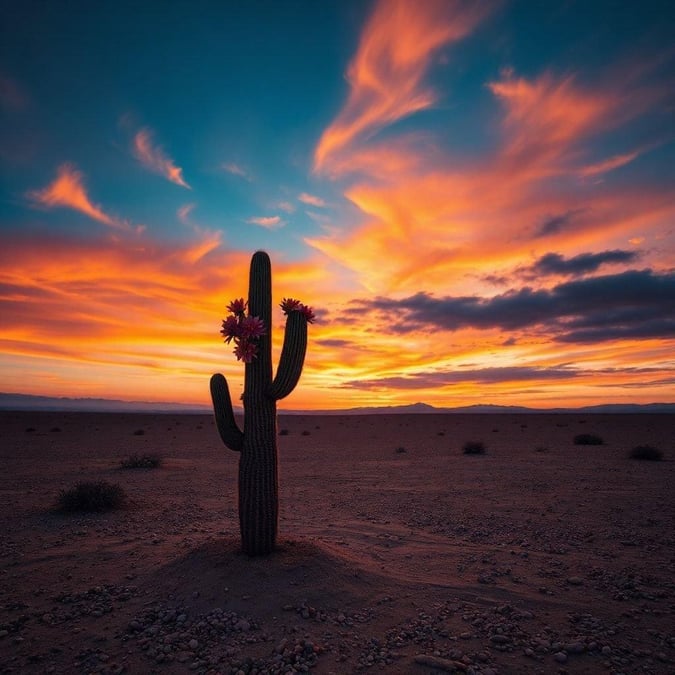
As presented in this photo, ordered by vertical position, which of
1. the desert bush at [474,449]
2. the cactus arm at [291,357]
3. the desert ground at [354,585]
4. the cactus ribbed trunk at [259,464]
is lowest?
the desert ground at [354,585]

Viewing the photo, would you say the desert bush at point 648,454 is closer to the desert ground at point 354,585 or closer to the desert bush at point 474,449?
the desert ground at point 354,585

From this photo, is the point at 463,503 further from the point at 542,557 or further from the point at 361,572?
the point at 361,572

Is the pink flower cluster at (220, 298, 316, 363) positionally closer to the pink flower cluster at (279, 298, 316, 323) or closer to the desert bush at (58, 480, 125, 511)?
the pink flower cluster at (279, 298, 316, 323)

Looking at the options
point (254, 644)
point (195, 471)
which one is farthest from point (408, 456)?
point (254, 644)

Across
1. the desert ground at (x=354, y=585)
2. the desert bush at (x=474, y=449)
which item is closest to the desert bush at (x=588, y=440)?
the desert bush at (x=474, y=449)

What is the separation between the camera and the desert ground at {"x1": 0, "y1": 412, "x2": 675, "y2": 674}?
15.0ft

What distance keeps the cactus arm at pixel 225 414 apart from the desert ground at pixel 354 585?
1660mm

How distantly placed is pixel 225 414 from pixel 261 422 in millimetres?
771

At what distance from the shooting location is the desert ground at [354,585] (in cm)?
456

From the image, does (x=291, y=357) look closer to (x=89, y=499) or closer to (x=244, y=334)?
(x=244, y=334)

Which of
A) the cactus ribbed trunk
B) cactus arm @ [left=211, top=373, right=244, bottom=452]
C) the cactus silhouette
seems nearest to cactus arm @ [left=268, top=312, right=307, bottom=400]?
the cactus silhouette

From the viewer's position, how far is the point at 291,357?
6.88 meters

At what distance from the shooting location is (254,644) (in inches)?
188

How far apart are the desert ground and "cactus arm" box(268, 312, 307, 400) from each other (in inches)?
98.6
